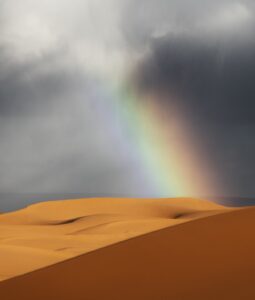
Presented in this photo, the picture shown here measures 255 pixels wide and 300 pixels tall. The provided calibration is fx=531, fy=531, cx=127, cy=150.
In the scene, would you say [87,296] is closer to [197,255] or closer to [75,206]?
[197,255]

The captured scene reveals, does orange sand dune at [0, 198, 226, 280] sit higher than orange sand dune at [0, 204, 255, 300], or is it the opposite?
orange sand dune at [0, 198, 226, 280]

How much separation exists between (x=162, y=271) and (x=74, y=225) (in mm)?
17516

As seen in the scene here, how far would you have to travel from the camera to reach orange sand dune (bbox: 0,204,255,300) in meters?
5.22

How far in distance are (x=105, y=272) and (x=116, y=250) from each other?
81cm

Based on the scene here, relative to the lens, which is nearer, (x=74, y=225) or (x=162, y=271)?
(x=162, y=271)

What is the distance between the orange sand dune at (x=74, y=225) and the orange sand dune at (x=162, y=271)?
8.85 feet

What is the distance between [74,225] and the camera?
2303 cm

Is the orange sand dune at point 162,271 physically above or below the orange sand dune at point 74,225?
below

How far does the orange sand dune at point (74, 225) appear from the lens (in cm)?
1092

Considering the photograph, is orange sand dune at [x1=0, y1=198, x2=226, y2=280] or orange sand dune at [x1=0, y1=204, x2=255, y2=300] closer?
orange sand dune at [x1=0, y1=204, x2=255, y2=300]

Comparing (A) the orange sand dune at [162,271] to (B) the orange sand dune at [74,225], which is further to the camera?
(B) the orange sand dune at [74,225]

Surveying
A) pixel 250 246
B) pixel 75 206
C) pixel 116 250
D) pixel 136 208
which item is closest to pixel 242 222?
pixel 250 246

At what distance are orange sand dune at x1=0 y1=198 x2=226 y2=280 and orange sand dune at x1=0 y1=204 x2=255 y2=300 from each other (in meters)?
2.70

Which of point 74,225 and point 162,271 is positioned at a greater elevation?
point 74,225
